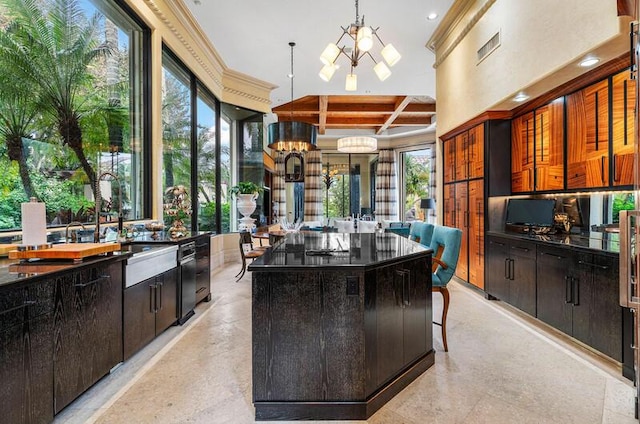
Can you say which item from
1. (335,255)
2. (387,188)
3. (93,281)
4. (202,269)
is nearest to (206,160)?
(202,269)

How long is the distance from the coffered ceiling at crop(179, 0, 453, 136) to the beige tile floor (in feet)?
11.9

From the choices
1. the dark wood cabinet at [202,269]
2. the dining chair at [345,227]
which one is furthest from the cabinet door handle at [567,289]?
the dining chair at [345,227]

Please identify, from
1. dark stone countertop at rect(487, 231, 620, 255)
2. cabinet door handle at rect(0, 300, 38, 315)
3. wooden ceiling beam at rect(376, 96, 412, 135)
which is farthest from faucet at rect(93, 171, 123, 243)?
wooden ceiling beam at rect(376, 96, 412, 135)

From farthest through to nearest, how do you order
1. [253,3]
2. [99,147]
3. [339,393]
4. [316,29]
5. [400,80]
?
[400,80] → [316,29] → [253,3] → [99,147] → [339,393]

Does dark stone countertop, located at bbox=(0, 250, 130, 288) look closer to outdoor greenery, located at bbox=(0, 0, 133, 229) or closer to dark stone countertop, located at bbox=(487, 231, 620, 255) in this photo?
outdoor greenery, located at bbox=(0, 0, 133, 229)

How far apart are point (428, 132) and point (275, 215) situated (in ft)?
18.8

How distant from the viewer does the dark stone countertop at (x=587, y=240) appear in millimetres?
2648

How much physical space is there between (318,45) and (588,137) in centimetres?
406

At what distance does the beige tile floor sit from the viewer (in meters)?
1.94

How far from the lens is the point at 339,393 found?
1.89 m

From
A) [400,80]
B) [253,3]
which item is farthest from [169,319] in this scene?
[400,80]

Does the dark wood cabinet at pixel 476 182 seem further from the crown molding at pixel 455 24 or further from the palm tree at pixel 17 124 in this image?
the palm tree at pixel 17 124

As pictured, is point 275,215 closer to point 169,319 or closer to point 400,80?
point 400,80

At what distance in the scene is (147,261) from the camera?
2744 mm
